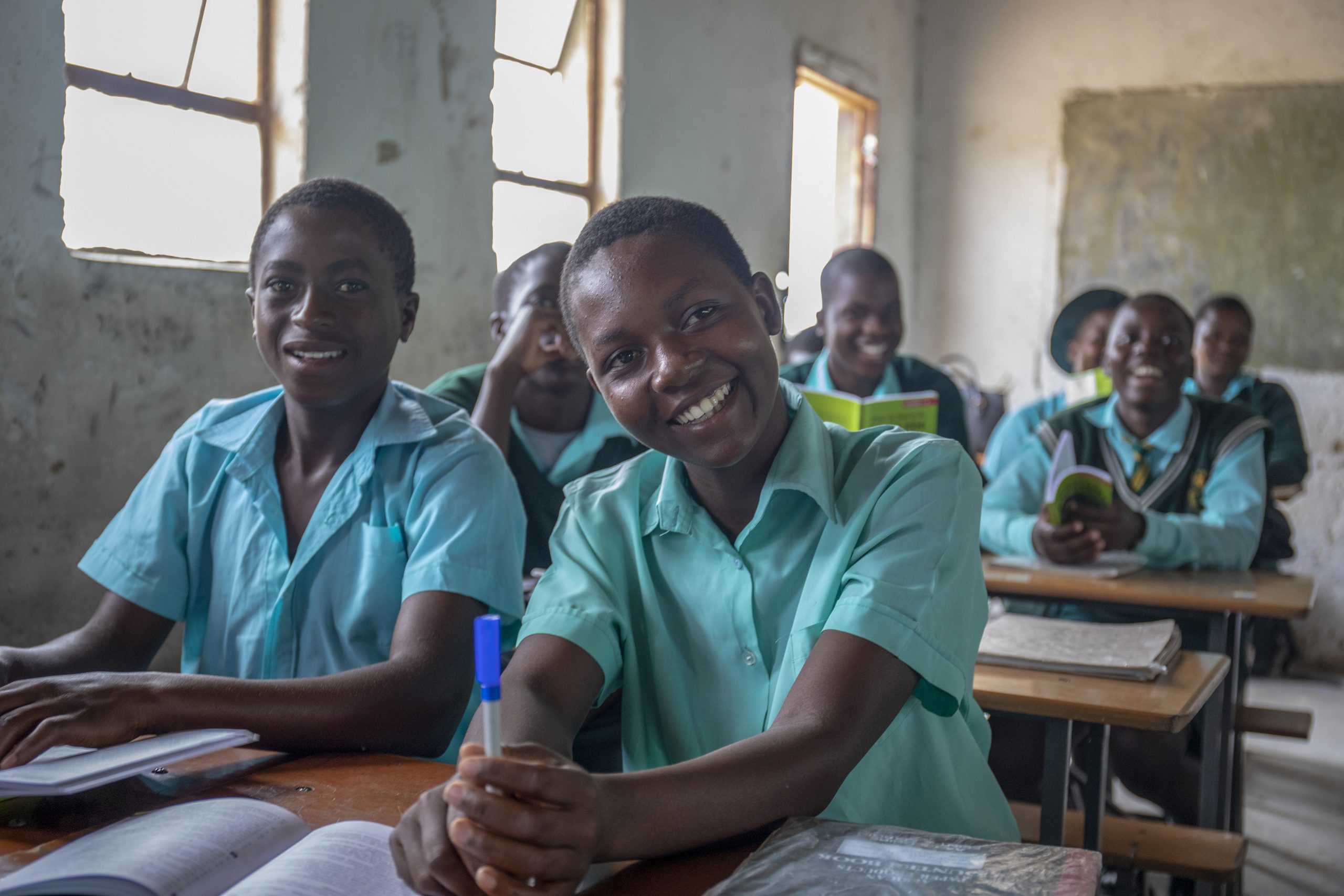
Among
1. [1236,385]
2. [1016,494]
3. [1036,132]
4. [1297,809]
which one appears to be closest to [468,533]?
[1016,494]

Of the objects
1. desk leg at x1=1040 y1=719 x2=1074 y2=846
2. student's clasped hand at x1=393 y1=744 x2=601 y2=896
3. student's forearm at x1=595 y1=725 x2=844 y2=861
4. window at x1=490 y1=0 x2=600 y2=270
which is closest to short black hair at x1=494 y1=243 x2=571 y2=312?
window at x1=490 y1=0 x2=600 y2=270

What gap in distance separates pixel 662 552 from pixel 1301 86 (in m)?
5.59

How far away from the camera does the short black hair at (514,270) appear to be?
2.57 meters

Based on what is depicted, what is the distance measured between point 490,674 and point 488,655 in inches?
0.6

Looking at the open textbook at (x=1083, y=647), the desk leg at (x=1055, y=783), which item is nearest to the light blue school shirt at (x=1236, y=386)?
the open textbook at (x=1083, y=647)

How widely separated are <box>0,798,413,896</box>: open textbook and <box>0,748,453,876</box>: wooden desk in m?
0.05

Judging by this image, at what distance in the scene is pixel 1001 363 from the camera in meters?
6.43

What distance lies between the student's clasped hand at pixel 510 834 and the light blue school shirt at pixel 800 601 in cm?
35

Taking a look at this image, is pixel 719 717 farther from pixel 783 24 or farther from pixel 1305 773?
pixel 783 24

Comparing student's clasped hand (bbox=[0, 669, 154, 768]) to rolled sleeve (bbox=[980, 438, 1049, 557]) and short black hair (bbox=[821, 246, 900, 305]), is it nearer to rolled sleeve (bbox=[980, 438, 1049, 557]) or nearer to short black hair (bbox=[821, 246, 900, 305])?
rolled sleeve (bbox=[980, 438, 1049, 557])

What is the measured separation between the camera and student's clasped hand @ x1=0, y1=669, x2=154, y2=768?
41.6 inches

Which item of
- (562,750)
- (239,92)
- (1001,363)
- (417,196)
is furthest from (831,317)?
(1001,363)

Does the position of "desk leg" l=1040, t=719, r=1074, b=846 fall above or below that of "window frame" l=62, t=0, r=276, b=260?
below

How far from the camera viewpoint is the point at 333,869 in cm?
83
